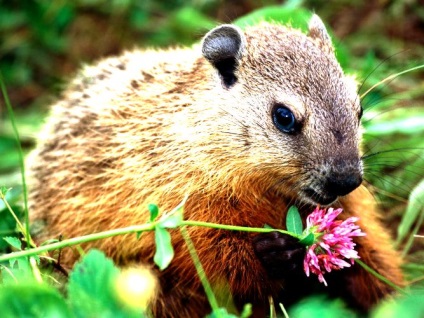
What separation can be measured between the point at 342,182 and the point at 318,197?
7.0 inches

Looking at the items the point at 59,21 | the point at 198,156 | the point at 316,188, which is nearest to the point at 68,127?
the point at 198,156

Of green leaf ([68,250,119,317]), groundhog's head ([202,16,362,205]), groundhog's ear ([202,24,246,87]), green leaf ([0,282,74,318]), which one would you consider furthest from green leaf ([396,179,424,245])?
green leaf ([0,282,74,318])

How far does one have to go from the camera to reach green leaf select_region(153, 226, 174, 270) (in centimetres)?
247

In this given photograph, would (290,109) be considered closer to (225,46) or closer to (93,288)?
(225,46)

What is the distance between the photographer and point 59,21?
719 cm

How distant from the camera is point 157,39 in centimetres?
746

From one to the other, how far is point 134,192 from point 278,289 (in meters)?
0.96

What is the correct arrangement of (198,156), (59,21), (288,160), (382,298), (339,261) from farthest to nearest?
1. (59,21)
2. (382,298)
3. (198,156)
4. (288,160)
5. (339,261)

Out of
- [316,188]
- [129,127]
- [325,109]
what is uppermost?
[325,109]

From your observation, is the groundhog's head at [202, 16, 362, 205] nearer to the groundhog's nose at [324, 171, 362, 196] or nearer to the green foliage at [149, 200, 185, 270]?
the groundhog's nose at [324, 171, 362, 196]

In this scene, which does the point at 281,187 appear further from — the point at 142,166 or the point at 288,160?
the point at 142,166

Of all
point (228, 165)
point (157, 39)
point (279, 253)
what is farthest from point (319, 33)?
point (157, 39)

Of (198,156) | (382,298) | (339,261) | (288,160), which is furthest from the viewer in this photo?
(382,298)

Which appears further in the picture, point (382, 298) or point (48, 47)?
point (48, 47)
